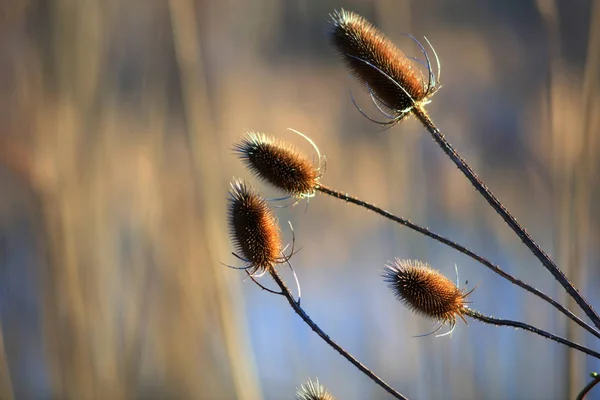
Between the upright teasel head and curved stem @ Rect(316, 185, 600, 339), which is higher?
the upright teasel head

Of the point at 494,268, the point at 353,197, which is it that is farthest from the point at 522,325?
the point at 353,197

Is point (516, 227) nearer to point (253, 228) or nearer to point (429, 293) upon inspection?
point (429, 293)

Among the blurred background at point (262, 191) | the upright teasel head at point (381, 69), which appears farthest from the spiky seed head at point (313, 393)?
the blurred background at point (262, 191)

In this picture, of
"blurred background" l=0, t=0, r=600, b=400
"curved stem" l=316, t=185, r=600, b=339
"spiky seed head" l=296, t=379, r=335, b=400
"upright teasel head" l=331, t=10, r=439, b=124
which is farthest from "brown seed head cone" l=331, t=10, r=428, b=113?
"blurred background" l=0, t=0, r=600, b=400

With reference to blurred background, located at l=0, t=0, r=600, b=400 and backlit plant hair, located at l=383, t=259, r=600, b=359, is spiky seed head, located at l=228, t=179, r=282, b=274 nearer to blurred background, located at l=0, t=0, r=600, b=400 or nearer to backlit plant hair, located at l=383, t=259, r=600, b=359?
backlit plant hair, located at l=383, t=259, r=600, b=359

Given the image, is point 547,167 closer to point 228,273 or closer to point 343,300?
point 343,300

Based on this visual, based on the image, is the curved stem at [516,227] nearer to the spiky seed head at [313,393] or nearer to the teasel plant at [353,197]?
the teasel plant at [353,197]

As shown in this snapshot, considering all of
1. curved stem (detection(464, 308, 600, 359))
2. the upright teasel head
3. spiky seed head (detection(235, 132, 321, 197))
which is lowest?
curved stem (detection(464, 308, 600, 359))
